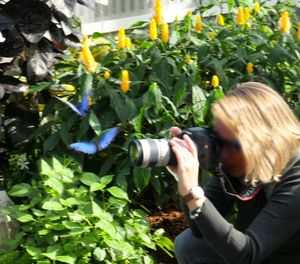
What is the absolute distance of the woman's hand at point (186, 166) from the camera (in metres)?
2.48

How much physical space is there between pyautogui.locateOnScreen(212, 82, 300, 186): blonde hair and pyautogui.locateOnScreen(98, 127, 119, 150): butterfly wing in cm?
120

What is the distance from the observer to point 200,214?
2508 mm

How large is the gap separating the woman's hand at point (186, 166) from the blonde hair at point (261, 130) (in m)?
Result: 0.18

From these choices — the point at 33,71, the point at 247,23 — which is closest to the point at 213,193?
the point at 33,71

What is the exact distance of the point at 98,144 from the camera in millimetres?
3760

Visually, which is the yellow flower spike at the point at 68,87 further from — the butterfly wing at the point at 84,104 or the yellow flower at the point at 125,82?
the yellow flower at the point at 125,82

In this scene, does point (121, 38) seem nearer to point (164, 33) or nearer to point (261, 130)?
point (164, 33)

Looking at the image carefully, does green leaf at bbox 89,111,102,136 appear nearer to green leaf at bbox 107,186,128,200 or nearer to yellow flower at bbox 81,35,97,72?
yellow flower at bbox 81,35,97,72

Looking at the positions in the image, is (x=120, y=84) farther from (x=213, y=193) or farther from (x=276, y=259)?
(x=276, y=259)

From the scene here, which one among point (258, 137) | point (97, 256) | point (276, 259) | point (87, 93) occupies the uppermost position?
point (258, 137)

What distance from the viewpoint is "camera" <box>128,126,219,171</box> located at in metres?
2.53

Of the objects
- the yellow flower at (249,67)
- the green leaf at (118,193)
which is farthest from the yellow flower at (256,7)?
the green leaf at (118,193)

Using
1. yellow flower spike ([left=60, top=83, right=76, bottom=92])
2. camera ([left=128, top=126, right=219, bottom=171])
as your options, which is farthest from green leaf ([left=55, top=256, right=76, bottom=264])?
yellow flower spike ([left=60, top=83, right=76, bottom=92])

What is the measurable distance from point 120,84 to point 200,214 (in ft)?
5.05
